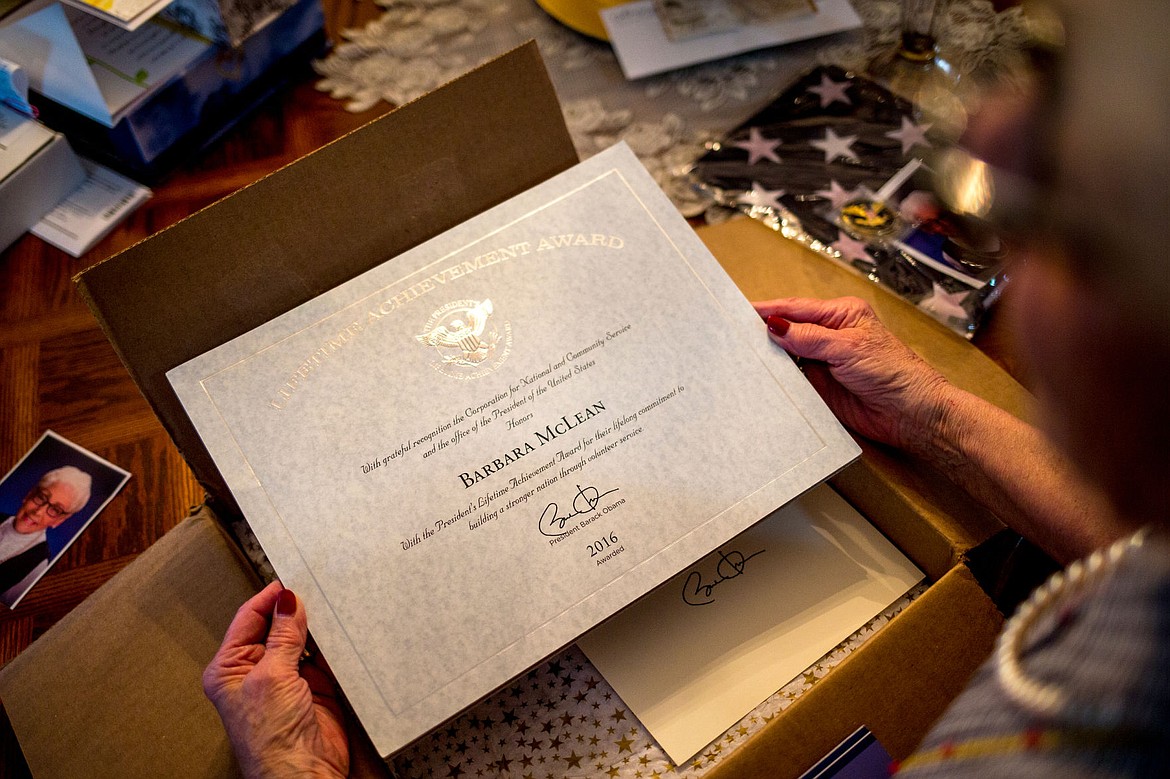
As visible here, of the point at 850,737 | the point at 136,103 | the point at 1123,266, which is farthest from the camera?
the point at 136,103

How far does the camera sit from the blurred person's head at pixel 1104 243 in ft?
1.09

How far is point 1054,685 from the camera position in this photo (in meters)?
0.36

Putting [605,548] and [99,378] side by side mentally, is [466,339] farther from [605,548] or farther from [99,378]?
[99,378]

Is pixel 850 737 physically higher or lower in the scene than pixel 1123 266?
lower

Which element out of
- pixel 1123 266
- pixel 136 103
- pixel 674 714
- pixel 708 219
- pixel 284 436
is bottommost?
pixel 674 714

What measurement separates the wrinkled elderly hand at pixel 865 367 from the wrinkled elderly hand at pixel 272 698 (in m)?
0.48

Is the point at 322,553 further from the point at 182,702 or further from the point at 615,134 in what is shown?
the point at 615,134

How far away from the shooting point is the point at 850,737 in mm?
606

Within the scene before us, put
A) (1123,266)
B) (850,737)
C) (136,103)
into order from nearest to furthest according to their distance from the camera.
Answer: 1. (1123,266)
2. (850,737)
3. (136,103)

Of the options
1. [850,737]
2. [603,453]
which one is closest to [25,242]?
[603,453]

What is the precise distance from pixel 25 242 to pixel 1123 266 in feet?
3.81

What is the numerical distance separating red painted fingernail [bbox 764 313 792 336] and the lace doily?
1.20ft
